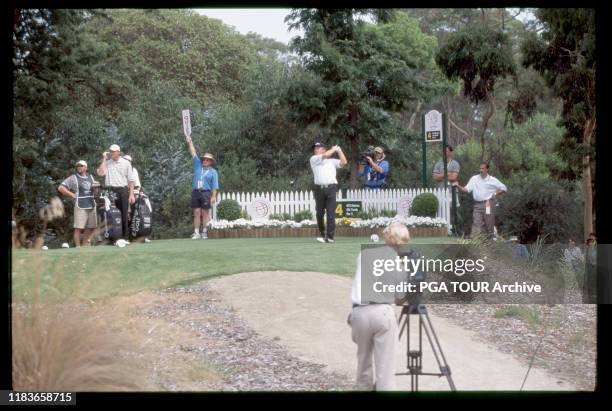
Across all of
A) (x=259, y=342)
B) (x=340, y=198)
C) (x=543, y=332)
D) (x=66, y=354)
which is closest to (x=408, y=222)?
(x=340, y=198)

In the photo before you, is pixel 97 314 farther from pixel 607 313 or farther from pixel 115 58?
pixel 115 58

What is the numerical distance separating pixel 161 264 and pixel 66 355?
5121mm

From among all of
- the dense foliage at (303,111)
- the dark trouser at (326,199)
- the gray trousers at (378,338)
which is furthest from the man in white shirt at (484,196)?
the gray trousers at (378,338)

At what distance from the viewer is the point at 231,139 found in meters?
26.6

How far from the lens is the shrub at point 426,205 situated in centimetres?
1909

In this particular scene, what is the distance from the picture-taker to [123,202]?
14.7 m

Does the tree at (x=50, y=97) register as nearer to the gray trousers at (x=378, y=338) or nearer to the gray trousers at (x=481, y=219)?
the gray trousers at (x=481, y=219)

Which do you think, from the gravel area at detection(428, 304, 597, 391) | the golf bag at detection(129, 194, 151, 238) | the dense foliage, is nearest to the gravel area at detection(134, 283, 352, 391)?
the gravel area at detection(428, 304, 597, 391)

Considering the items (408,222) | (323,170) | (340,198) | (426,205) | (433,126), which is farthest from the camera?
(340,198)

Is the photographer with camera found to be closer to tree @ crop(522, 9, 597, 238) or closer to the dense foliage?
the dense foliage

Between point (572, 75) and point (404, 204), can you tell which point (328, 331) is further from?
point (404, 204)

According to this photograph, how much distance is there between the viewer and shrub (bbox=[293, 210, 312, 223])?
20.0 m

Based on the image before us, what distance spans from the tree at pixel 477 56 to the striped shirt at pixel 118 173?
794cm

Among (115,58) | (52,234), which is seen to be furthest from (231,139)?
(52,234)
